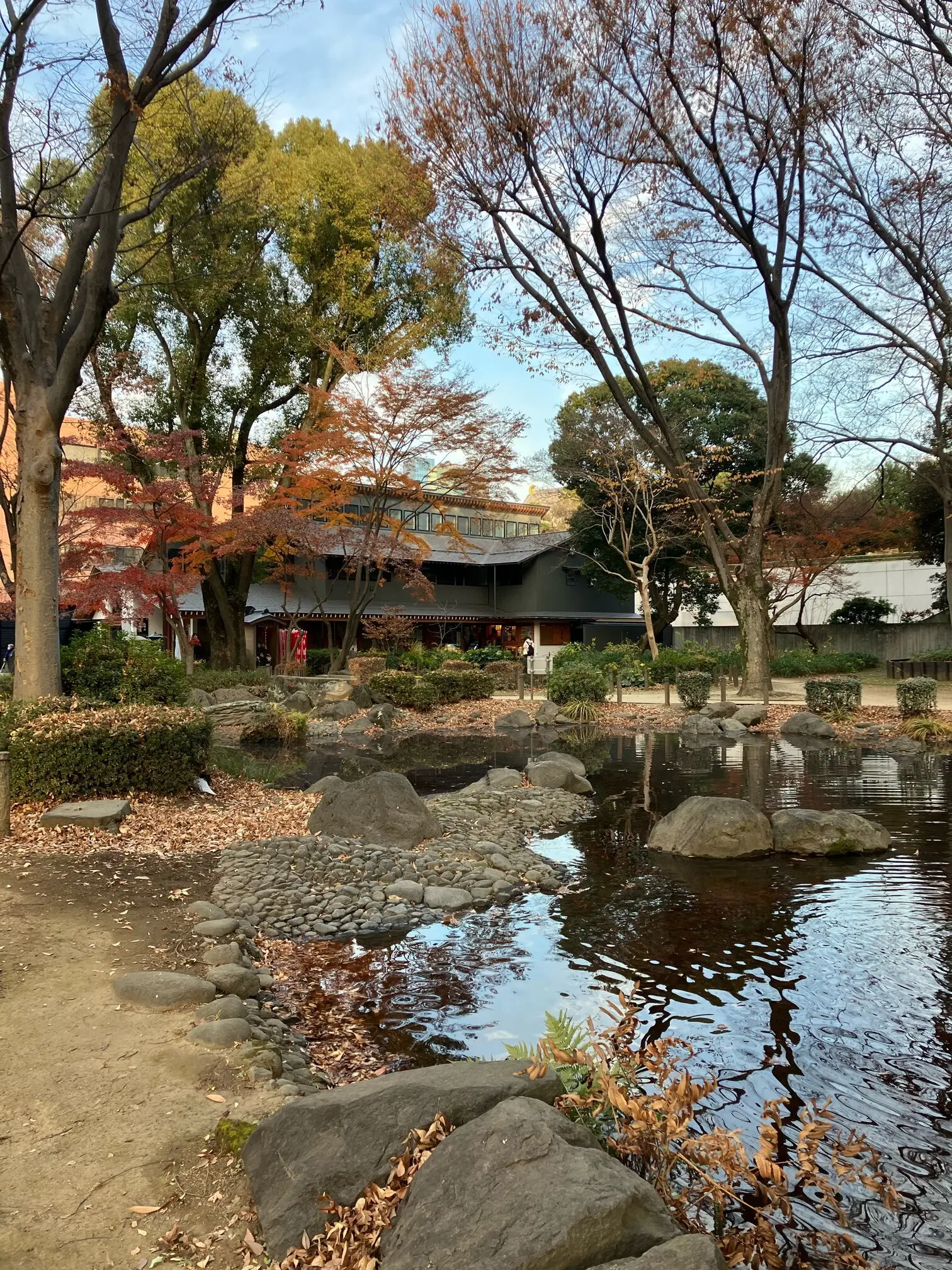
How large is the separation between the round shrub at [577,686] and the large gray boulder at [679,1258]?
17.2 m

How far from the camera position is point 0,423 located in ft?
57.4

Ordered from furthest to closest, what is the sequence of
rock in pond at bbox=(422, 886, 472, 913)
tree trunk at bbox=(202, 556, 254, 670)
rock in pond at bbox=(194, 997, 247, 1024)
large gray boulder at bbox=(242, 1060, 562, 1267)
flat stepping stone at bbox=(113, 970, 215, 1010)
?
tree trunk at bbox=(202, 556, 254, 670) < rock in pond at bbox=(422, 886, 472, 913) < flat stepping stone at bbox=(113, 970, 215, 1010) < rock in pond at bbox=(194, 997, 247, 1024) < large gray boulder at bbox=(242, 1060, 562, 1267)

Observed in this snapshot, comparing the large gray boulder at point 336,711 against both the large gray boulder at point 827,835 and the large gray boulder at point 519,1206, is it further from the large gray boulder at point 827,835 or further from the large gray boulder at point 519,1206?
the large gray boulder at point 519,1206

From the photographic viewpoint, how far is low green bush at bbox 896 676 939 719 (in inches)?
622

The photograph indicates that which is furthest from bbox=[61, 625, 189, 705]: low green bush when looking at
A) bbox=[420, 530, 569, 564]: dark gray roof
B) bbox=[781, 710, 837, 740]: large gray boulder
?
bbox=[420, 530, 569, 564]: dark gray roof

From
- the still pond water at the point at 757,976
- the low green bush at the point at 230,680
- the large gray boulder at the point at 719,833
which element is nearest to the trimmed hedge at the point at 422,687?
the low green bush at the point at 230,680

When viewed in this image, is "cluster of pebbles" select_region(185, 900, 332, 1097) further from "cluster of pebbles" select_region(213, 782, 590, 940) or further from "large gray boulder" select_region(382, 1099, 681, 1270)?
"large gray boulder" select_region(382, 1099, 681, 1270)

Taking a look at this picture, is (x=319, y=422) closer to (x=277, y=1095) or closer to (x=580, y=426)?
(x=580, y=426)

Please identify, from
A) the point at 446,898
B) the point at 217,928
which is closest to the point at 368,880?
the point at 446,898

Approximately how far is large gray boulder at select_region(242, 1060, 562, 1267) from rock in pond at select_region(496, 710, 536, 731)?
15.1 m

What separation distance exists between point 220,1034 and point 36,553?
6.31 meters

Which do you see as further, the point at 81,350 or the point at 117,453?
the point at 117,453

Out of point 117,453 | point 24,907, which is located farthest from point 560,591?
point 24,907

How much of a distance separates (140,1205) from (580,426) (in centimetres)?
2664
